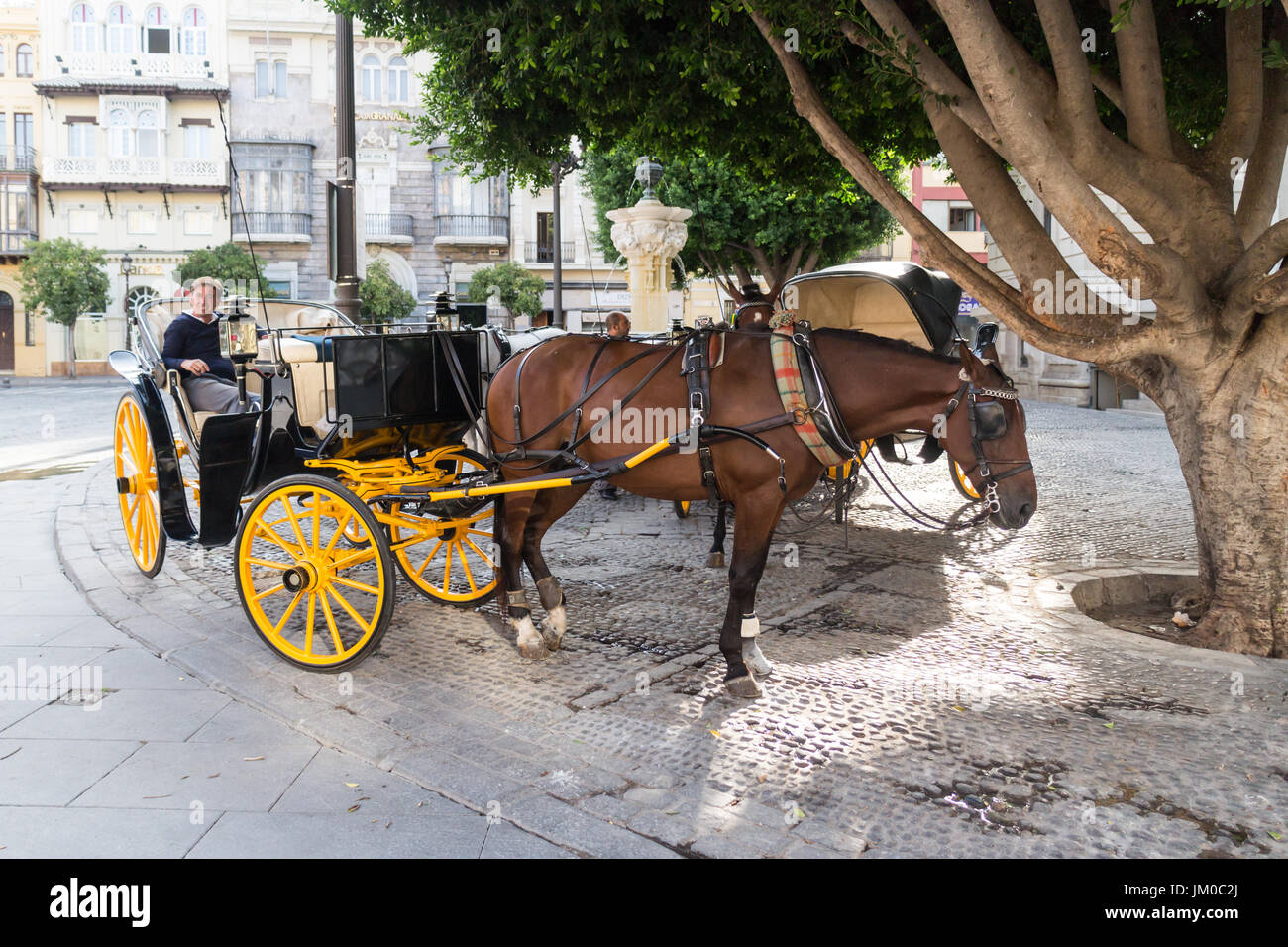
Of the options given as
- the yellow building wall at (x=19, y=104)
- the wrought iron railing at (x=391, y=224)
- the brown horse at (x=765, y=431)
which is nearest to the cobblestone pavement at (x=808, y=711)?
the brown horse at (x=765, y=431)

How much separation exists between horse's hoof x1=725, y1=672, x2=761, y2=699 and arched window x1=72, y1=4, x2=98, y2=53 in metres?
45.8

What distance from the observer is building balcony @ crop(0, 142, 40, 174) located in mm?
40094

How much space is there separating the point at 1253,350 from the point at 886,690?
9.37 ft

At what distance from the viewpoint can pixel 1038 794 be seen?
356cm

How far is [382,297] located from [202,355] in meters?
29.6

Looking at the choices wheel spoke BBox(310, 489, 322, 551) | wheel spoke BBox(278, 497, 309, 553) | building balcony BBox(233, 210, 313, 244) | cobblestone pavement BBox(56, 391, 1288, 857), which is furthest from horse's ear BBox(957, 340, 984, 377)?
building balcony BBox(233, 210, 313, 244)

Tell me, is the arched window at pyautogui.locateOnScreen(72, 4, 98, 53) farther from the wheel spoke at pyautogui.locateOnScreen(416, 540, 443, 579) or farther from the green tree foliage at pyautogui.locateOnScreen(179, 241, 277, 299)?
the wheel spoke at pyautogui.locateOnScreen(416, 540, 443, 579)

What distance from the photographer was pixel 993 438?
14.9 feet

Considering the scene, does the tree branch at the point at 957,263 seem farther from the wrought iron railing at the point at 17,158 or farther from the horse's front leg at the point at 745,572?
the wrought iron railing at the point at 17,158

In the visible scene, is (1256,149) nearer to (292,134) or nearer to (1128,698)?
(1128,698)

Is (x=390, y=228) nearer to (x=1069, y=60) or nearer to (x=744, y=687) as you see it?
(x=1069, y=60)

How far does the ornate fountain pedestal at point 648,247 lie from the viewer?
1501 cm

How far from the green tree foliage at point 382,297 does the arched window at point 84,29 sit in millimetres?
15424
